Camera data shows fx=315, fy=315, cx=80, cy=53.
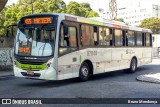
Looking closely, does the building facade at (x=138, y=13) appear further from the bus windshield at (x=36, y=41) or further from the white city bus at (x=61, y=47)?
the bus windshield at (x=36, y=41)

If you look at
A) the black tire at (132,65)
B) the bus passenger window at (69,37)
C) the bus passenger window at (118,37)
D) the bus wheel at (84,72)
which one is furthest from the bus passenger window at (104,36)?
the black tire at (132,65)

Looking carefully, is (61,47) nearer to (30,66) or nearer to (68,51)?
(68,51)

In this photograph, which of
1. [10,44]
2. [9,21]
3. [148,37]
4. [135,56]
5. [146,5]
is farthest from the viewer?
[146,5]

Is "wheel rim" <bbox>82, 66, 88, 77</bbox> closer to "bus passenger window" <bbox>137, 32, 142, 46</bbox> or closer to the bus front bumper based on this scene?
the bus front bumper

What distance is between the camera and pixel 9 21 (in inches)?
2092

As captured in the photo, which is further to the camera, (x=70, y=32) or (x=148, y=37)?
(x=148, y=37)

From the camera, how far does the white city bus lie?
508 inches

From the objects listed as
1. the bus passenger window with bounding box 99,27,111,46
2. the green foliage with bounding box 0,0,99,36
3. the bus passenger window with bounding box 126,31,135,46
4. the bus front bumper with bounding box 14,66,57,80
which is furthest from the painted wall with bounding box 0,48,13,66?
the green foliage with bounding box 0,0,99,36

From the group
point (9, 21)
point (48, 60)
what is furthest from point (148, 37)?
point (9, 21)

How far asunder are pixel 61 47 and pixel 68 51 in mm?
526

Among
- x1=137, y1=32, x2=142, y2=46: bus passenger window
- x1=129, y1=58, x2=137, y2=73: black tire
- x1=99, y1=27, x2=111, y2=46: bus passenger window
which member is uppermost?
x1=99, y1=27, x2=111, y2=46: bus passenger window

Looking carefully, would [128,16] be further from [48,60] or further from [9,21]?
[48,60]

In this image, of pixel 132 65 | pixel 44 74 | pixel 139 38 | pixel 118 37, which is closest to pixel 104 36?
pixel 118 37

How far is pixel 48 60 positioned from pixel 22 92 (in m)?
1.99
